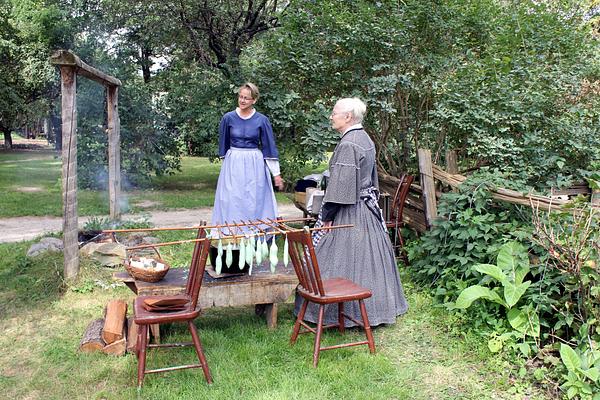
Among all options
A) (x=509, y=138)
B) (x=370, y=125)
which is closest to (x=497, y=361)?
(x=509, y=138)

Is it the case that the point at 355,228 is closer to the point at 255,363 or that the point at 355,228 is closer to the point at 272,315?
the point at 272,315

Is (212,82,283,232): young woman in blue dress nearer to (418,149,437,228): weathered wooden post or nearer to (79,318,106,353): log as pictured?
(418,149,437,228): weathered wooden post

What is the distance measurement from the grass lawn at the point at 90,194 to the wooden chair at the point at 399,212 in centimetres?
549

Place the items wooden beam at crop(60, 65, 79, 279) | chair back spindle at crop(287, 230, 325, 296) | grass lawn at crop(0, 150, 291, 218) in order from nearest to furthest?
chair back spindle at crop(287, 230, 325, 296)
wooden beam at crop(60, 65, 79, 279)
grass lawn at crop(0, 150, 291, 218)

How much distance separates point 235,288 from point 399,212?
259cm

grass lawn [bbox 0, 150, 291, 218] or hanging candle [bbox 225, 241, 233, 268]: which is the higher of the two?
hanging candle [bbox 225, 241, 233, 268]

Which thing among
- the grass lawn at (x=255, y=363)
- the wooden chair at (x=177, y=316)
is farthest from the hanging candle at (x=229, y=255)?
the grass lawn at (x=255, y=363)

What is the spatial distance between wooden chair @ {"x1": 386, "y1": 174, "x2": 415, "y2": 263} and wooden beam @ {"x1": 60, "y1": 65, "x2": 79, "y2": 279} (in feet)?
10.6

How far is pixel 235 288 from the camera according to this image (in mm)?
3926

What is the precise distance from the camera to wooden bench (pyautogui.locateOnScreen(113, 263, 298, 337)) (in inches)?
151

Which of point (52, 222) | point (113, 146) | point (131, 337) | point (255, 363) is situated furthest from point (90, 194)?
point (255, 363)

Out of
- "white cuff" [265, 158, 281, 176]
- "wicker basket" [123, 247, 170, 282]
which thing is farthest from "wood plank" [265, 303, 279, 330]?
"white cuff" [265, 158, 281, 176]

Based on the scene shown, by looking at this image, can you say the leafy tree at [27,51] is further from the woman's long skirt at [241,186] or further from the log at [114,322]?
the log at [114,322]

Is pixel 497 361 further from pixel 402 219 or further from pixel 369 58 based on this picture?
pixel 369 58
